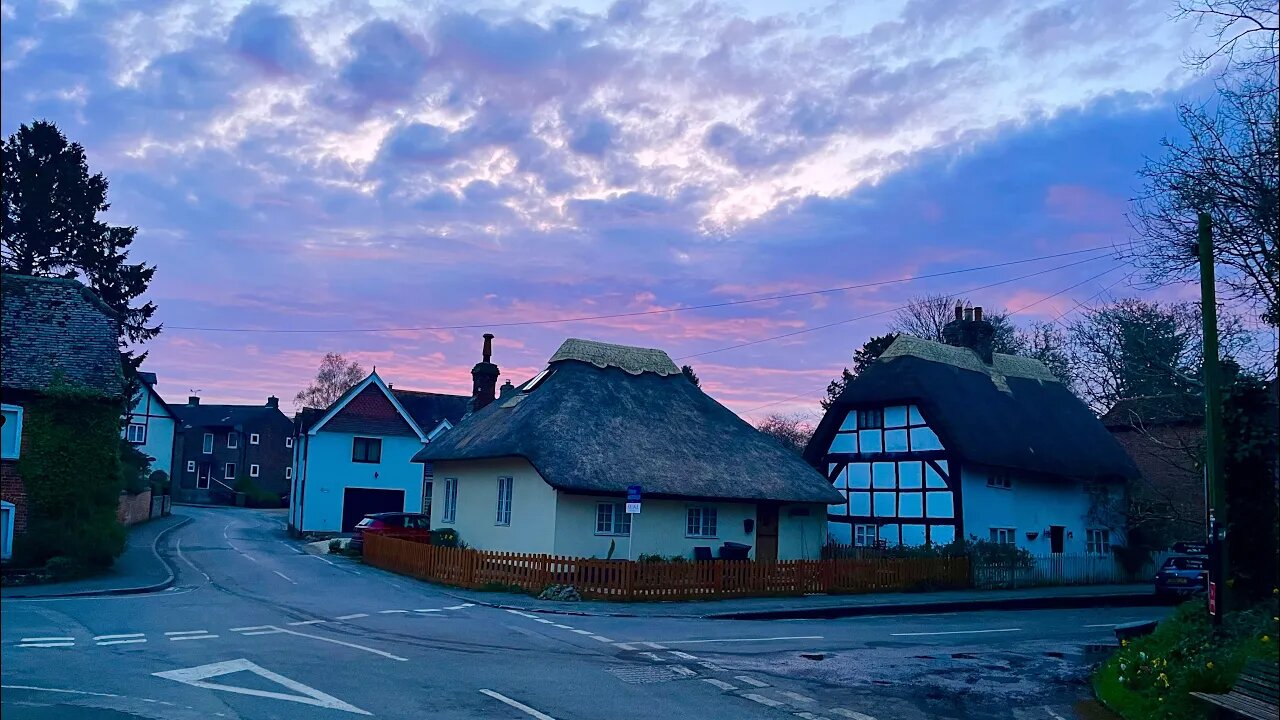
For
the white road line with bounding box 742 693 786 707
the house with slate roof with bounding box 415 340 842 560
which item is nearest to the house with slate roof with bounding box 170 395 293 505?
the house with slate roof with bounding box 415 340 842 560

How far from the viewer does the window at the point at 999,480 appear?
36.6 meters

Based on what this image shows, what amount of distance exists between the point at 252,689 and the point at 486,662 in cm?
366

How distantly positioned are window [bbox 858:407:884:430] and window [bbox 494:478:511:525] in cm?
1583

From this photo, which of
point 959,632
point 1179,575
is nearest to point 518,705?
point 959,632

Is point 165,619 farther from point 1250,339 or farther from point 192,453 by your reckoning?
point 192,453

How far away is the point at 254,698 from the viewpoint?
35.7 feet

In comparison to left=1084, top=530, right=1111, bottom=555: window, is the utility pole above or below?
above

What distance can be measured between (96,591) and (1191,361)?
137ft

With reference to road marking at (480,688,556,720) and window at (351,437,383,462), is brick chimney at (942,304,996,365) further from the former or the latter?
road marking at (480,688,556,720)

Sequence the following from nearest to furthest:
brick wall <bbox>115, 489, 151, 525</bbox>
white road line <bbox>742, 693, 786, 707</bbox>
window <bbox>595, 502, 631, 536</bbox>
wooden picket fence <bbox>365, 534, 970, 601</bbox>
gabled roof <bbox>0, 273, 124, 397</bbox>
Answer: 1. white road line <bbox>742, 693, 786, 707</bbox>
2. wooden picket fence <bbox>365, 534, 970, 601</bbox>
3. gabled roof <bbox>0, 273, 124, 397</bbox>
4. window <bbox>595, 502, 631, 536</bbox>
5. brick wall <bbox>115, 489, 151, 525</bbox>

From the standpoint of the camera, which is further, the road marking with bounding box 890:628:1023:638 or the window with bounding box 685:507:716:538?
the window with bounding box 685:507:716:538

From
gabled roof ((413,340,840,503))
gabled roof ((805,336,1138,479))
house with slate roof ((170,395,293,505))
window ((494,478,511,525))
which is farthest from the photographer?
house with slate roof ((170,395,293,505))

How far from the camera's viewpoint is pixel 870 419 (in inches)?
1554

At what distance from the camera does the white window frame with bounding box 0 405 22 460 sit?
26203mm
